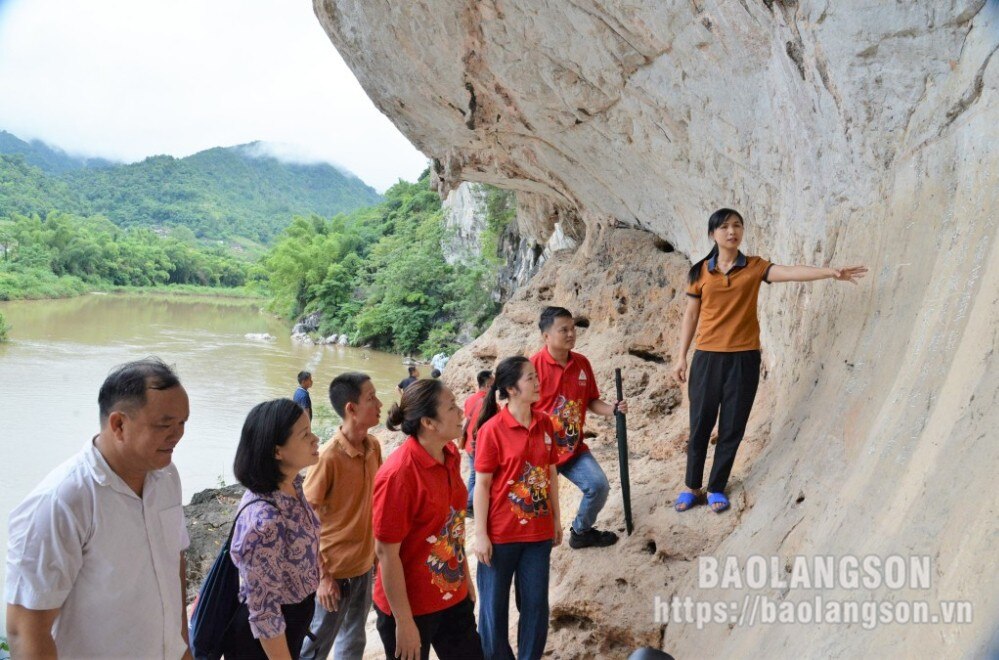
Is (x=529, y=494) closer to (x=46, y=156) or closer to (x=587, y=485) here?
(x=587, y=485)

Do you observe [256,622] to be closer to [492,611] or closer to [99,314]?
[492,611]

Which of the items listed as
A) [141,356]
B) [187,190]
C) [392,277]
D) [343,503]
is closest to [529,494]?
[343,503]

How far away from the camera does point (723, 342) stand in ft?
11.0

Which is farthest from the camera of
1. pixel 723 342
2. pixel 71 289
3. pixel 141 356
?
pixel 71 289

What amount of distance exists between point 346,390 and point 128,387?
1157 mm

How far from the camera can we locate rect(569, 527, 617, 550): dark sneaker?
3852 millimetres

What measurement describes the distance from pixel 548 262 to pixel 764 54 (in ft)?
14.1

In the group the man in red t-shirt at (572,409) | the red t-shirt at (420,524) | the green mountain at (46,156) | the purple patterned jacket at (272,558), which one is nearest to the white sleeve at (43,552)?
the purple patterned jacket at (272,558)

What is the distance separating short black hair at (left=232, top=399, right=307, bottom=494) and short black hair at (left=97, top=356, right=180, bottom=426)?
495 millimetres

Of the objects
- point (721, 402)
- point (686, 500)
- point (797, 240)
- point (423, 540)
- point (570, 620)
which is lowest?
point (570, 620)

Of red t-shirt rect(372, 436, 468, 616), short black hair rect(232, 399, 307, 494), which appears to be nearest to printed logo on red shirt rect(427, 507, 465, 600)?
red t-shirt rect(372, 436, 468, 616)

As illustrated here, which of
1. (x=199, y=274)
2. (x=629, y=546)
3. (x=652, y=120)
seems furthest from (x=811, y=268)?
(x=199, y=274)

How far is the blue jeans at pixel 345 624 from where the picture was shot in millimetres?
2846

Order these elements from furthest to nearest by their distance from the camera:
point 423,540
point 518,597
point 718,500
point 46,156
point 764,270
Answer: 1. point 46,156
2. point 718,500
3. point 764,270
4. point 518,597
5. point 423,540
